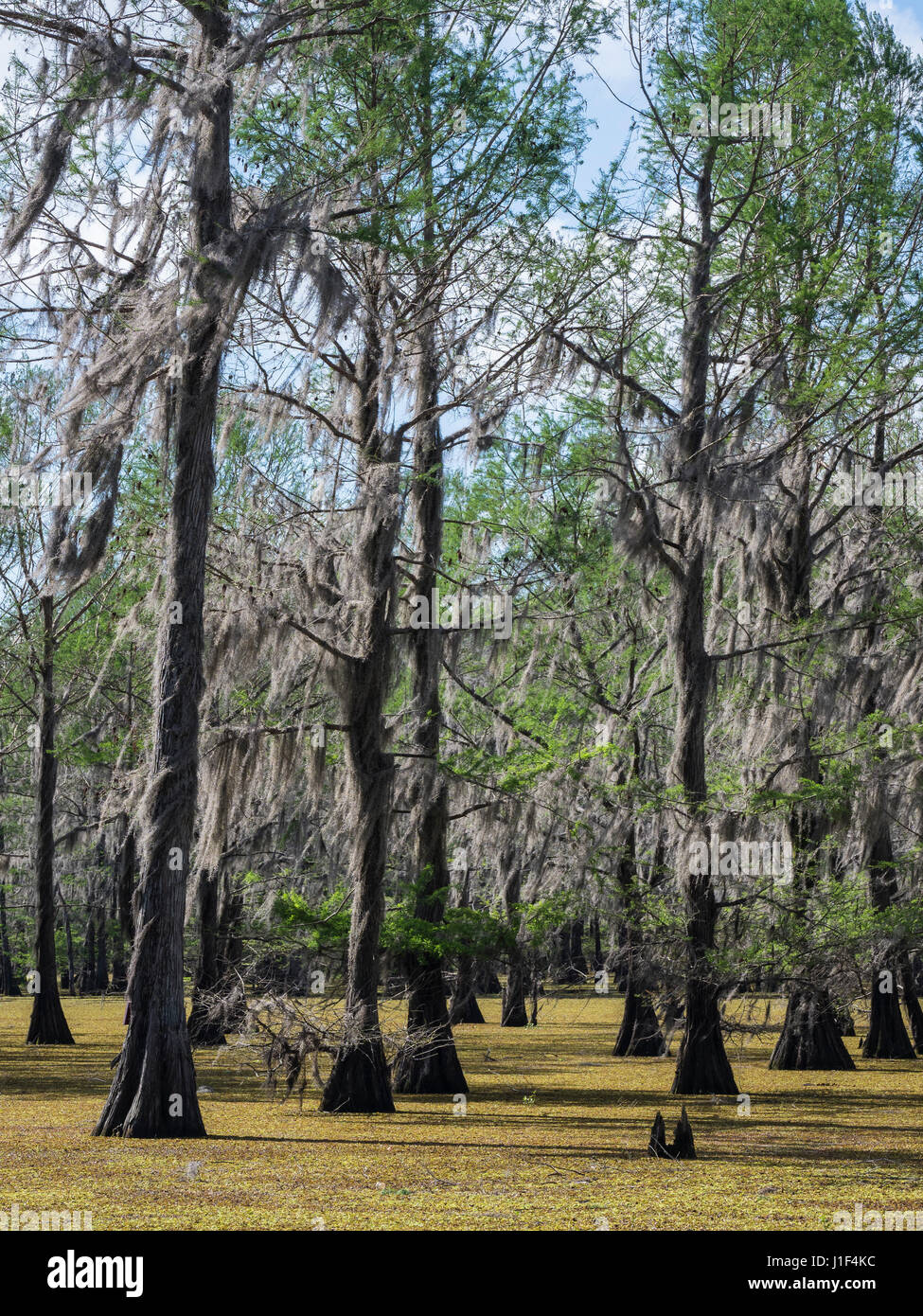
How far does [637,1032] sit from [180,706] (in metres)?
13.2

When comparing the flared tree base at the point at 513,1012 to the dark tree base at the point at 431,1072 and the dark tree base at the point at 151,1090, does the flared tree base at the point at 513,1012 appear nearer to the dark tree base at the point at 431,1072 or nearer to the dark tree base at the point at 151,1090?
the dark tree base at the point at 431,1072

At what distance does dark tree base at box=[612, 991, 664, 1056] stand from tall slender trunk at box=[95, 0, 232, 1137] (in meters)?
12.3

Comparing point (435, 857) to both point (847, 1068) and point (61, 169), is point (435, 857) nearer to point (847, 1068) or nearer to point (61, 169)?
point (847, 1068)

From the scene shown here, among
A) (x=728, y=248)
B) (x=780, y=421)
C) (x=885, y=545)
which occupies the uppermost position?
(x=728, y=248)

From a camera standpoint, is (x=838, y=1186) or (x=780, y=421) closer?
(x=838, y=1186)

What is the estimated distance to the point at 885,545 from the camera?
653 inches

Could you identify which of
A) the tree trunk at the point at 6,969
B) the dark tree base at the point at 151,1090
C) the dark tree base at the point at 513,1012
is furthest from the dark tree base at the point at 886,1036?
the tree trunk at the point at 6,969

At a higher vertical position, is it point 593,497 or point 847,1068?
point 593,497

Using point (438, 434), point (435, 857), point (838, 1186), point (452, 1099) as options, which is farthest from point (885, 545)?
point (838, 1186)

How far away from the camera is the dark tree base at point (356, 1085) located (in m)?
13.0

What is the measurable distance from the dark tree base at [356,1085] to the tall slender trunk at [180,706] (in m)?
2.79

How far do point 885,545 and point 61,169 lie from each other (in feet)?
36.5

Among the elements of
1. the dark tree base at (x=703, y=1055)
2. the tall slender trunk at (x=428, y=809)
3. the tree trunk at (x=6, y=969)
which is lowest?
the tree trunk at (x=6, y=969)

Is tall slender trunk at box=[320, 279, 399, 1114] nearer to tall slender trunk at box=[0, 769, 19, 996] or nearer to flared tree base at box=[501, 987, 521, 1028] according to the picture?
flared tree base at box=[501, 987, 521, 1028]
